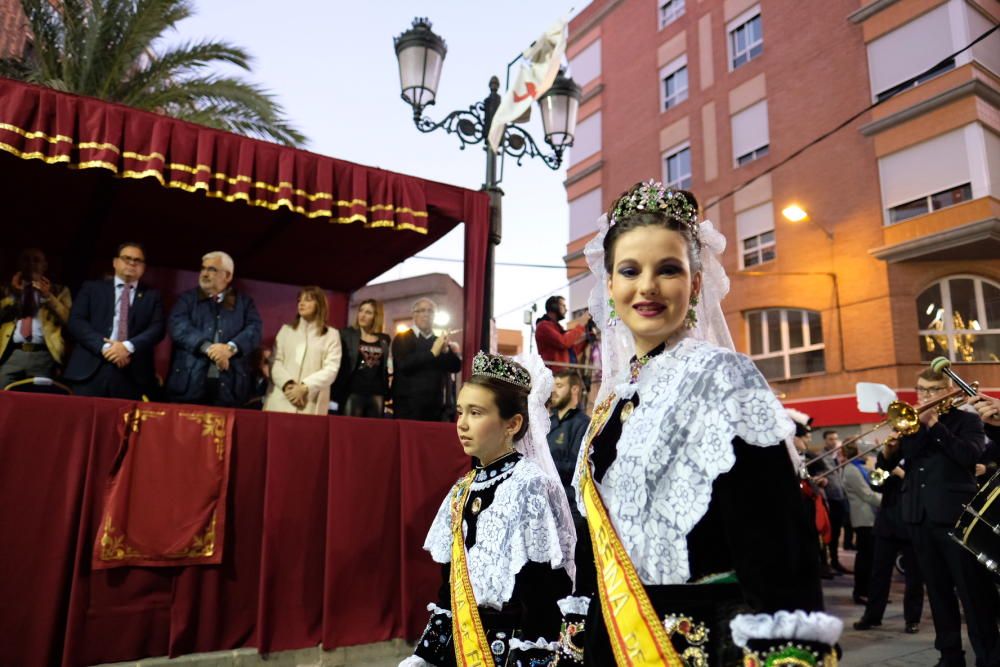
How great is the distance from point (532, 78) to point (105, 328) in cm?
456

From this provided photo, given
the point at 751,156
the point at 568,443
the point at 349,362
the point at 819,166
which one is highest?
the point at 751,156

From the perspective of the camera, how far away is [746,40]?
2155 centimetres

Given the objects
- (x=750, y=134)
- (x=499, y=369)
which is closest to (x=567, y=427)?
(x=499, y=369)

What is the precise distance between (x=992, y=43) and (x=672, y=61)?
9.59 meters

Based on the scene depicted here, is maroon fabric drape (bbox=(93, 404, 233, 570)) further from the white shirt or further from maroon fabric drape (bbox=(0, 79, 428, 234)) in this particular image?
maroon fabric drape (bbox=(0, 79, 428, 234))

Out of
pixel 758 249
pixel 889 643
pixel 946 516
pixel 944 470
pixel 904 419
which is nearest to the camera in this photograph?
pixel 946 516

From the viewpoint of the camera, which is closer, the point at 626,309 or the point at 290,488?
the point at 626,309

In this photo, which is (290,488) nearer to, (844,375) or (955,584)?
(955,584)

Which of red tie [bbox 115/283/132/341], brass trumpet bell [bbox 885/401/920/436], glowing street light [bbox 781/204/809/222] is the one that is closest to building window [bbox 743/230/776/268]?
glowing street light [bbox 781/204/809/222]

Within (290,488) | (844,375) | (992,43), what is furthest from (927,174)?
(290,488)

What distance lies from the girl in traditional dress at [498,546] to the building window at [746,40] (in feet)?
70.3

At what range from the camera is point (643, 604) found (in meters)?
1.50

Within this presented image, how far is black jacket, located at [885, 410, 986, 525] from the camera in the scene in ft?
15.9

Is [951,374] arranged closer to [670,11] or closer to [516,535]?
[516,535]
